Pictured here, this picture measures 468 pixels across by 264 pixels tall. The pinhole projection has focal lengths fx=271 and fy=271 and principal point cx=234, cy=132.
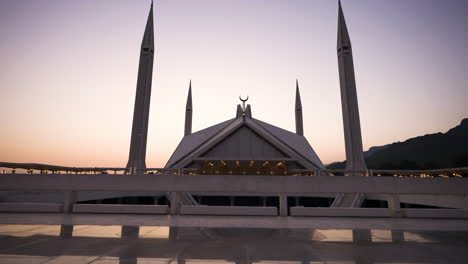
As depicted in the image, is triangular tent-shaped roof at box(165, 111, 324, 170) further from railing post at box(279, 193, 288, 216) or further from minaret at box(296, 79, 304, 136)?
railing post at box(279, 193, 288, 216)

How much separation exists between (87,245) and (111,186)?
6650 millimetres

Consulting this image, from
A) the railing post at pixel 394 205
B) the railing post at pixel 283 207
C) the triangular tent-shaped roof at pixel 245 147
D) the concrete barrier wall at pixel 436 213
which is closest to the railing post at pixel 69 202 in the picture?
the railing post at pixel 283 207

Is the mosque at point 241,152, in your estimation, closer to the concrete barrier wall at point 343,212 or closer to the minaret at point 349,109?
the minaret at point 349,109

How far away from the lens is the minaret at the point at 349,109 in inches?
931

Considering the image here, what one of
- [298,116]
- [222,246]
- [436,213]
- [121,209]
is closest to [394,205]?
[436,213]

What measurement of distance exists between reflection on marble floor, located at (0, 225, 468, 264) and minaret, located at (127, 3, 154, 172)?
19186mm

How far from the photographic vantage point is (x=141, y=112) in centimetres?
2495

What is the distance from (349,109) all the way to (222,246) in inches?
898

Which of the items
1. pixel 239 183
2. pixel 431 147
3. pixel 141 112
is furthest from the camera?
pixel 431 147

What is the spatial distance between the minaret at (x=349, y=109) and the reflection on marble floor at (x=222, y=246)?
19.1m

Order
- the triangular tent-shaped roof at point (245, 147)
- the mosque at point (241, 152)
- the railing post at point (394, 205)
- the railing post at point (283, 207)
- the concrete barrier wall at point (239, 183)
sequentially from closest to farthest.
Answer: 1. the railing post at point (394, 205)
2. the railing post at point (283, 207)
3. the concrete barrier wall at point (239, 183)
4. the mosque at point (241, 152)
5. the triangular tent-shaped roof at point (245, 147)

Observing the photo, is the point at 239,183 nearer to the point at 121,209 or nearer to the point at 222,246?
the point at 121,209

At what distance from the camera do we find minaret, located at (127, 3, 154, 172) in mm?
24469

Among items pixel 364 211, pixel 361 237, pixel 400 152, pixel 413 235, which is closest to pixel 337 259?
pixel 361 237
